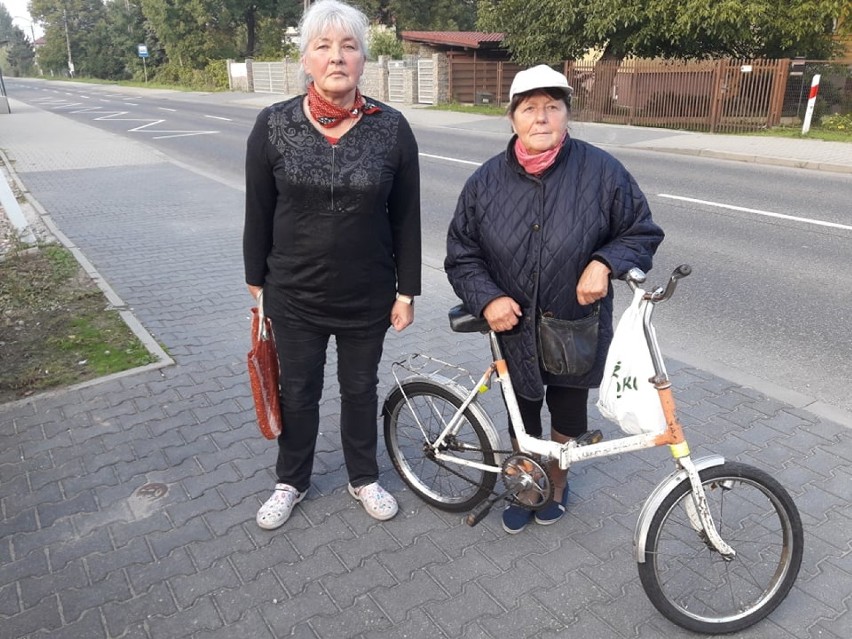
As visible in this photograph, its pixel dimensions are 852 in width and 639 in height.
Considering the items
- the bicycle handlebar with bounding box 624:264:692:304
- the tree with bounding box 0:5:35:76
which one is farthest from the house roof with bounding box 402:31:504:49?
the tree with bounding box 0:5:35:76

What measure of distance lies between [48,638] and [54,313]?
146 inches

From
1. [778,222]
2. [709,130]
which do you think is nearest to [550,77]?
[778,222]

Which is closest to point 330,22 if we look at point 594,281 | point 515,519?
point 594,281

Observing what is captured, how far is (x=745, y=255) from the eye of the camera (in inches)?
284

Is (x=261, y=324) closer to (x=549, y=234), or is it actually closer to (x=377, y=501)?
(x=377, y=501)

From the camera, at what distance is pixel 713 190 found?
10.8 meters

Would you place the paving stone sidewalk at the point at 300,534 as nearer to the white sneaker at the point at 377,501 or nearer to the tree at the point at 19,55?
the white sneaker at the point at 377,501

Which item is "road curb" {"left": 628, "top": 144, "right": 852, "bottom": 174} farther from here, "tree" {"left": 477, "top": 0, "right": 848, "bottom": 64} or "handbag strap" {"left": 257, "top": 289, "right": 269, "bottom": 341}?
"handbag strap" {"left": 257, "top": 289, "right": 269, "bottom": 341}

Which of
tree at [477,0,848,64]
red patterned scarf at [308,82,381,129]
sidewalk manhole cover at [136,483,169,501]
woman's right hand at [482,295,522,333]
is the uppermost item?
tree at [477,0,848,64]

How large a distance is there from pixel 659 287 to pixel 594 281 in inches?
9.5

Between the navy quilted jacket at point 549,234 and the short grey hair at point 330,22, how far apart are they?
2.20 ft

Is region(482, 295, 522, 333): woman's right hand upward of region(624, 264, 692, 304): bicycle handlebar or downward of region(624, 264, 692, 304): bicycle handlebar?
downward

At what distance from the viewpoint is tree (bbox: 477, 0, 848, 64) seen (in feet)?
61.0

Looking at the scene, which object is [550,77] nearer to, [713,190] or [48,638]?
[48,638]
